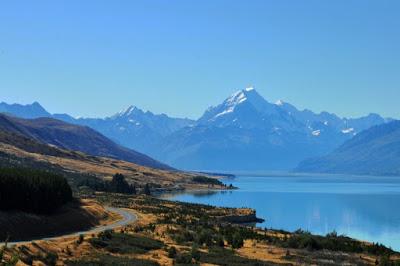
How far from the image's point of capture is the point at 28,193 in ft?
212

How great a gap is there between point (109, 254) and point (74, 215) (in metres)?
23.3

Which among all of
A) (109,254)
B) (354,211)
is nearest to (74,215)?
(109,254)

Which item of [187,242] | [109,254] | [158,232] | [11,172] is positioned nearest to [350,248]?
[187,242]

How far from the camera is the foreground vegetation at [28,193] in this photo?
61.5 meters

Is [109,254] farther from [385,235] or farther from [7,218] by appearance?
[385,235]

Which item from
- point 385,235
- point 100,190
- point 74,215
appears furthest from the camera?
point 100,190

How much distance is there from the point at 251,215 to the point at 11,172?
6651cm

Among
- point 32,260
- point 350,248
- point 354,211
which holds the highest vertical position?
point 354,211

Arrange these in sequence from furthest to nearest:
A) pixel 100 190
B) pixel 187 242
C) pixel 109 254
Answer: pixel 100 190 < pixel 187 242 < pixel 109 254

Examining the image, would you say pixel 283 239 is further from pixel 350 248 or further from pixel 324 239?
pixel 350 248

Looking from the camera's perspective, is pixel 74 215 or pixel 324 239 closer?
pixel 324 239

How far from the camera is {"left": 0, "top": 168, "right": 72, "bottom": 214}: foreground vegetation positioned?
61500 millimetres

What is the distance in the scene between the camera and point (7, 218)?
56.7 metres

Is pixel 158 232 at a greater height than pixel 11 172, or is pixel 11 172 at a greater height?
pixel 11 172
